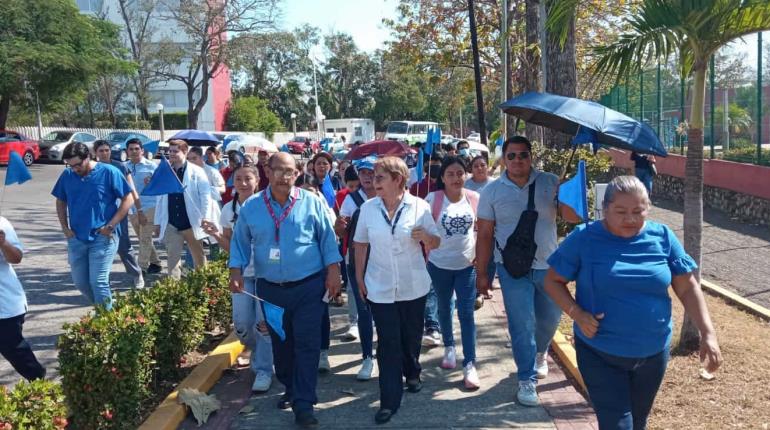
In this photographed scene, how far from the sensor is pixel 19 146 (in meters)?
29.8

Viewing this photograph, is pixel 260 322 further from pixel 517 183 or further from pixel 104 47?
pixel 104 47

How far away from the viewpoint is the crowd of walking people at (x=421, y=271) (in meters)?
3.28

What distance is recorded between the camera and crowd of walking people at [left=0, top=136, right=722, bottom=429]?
3.28m

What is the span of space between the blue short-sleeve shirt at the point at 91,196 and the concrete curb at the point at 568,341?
4107mm

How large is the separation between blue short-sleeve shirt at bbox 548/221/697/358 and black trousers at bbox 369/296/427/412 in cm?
150

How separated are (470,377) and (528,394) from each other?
507 mm

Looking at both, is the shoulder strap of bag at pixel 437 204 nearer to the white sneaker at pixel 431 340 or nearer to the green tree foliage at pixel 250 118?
the white sneaker at pixel 431 340

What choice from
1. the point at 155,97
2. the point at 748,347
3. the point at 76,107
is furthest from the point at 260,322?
the point at 155,97

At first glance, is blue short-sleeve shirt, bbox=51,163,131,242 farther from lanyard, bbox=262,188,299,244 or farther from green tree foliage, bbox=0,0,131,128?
green tree foliage, bbox=0,0,131,128

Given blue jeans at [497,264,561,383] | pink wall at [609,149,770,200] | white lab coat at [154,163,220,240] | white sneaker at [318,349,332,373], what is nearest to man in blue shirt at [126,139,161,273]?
white lab coat at [154,163,220,240]

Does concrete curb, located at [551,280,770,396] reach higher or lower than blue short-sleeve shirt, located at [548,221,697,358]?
lower

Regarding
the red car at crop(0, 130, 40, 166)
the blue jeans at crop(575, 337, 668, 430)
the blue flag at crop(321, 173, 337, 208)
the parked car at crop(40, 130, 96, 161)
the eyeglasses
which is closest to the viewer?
the blue jeans at crop(575, 337, 668, 430)

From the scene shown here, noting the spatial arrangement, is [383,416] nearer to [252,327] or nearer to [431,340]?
[252,327]

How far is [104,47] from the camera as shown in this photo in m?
37.5
